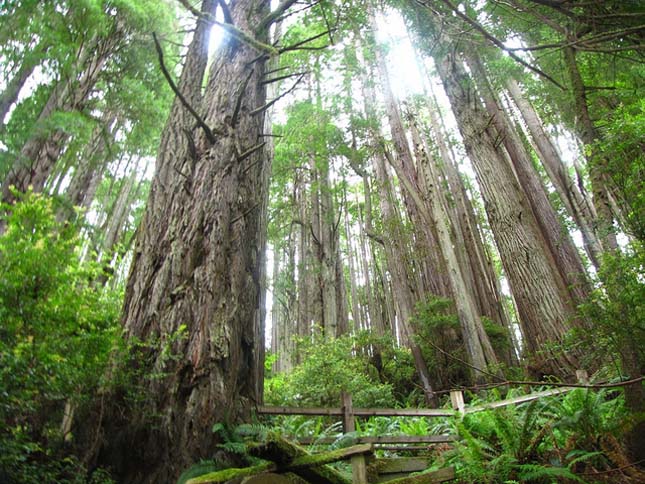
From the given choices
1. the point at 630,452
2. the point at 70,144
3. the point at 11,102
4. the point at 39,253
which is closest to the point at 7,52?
the point at 11,102

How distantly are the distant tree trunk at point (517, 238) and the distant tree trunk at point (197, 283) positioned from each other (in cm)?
403

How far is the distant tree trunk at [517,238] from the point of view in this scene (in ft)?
18.3

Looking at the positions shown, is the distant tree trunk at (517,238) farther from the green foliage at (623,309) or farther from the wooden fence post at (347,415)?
the wooden fence post at (347,415)

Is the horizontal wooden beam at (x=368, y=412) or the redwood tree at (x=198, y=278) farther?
the horizontal wooden beam at (x=368, y=412)

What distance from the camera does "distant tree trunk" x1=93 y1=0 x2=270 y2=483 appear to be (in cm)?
207

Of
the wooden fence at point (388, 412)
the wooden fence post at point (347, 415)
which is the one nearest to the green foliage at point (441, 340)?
the wooden fence at point (388, 412)

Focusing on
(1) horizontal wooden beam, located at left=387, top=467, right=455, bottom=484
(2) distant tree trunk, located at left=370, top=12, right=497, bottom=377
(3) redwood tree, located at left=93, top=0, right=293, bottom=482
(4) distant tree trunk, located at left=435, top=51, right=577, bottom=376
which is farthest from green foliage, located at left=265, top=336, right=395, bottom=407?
(1) horizontal wooden beam, located at left=387, top=467, right=455, bottom=484

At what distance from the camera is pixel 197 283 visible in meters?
2.54

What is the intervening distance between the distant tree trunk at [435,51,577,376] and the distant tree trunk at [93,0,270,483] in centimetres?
403

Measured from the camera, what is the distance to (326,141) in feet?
38.0

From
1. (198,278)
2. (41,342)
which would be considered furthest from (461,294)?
(41,342)

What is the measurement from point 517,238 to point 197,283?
5704 millimetres

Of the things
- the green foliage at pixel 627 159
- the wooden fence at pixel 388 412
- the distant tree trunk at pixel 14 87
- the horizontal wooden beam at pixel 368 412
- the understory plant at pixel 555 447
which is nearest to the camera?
the understory plant at pixel 555 447

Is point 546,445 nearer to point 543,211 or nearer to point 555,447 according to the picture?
point 555,447
